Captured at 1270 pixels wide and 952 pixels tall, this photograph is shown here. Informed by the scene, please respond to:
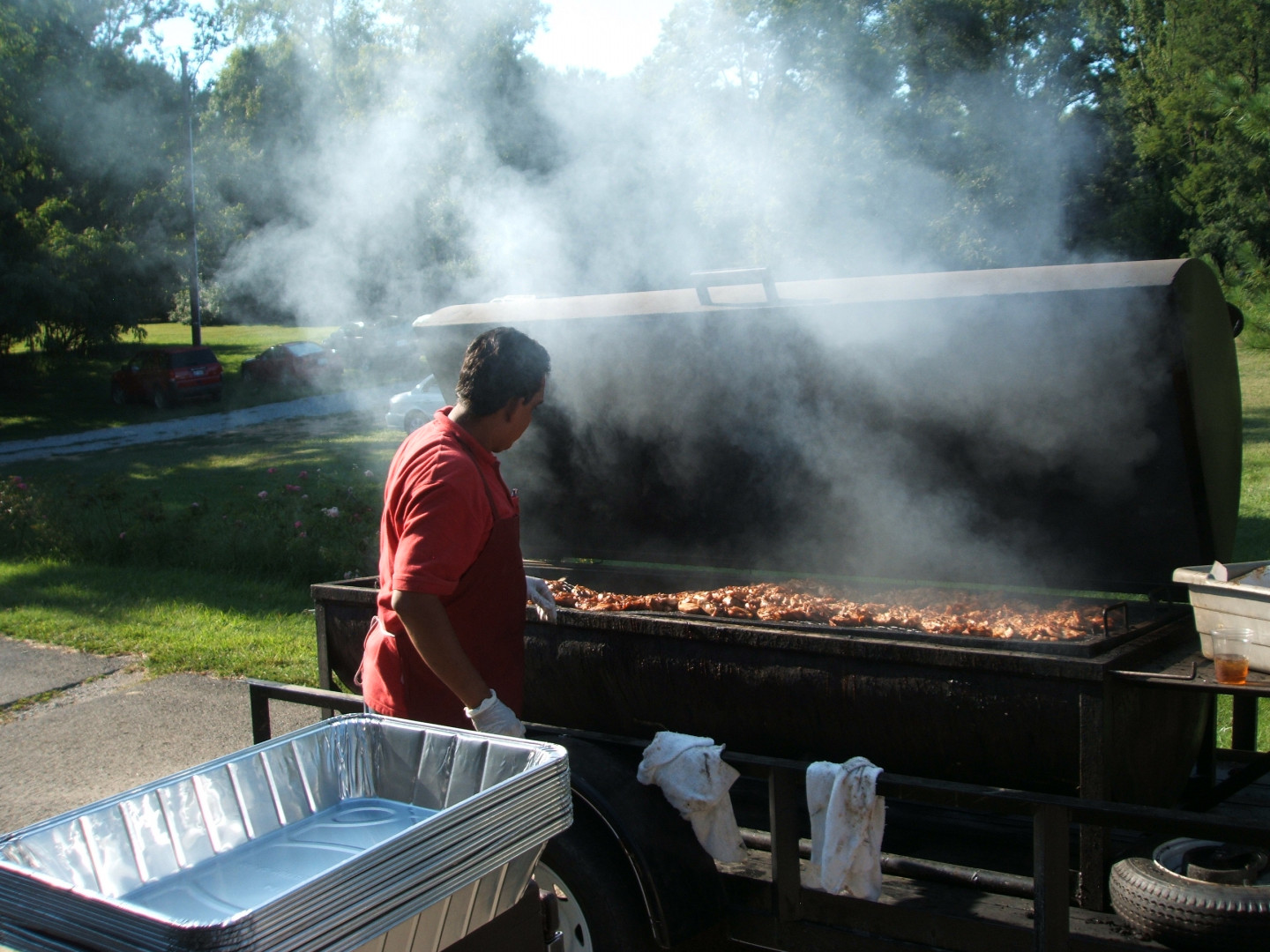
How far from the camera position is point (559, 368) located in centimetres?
409

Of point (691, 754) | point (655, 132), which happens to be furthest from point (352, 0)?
point (691, 754)

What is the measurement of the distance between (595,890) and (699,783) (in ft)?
1.24

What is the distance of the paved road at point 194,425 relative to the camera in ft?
61.2

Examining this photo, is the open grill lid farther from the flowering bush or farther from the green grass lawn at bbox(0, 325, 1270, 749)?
the flowering bush

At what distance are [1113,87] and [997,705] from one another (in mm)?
20088

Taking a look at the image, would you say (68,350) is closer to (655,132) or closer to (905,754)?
(655,132)

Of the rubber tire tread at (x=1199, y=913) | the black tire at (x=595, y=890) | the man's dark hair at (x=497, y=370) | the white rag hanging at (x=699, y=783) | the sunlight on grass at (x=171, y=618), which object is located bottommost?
the sunlight on grass at (x=171, y=618)

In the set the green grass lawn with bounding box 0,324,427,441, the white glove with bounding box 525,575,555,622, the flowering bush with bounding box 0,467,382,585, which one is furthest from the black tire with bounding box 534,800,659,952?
the green grass lawn with bounding box 0,324,427,441

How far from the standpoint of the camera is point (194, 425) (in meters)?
21.2

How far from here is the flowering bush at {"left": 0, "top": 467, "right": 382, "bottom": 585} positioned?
8125 mm

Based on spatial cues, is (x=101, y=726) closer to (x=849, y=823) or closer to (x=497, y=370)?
(x=497, y=370)

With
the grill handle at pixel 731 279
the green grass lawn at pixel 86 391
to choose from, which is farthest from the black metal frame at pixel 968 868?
the green grass lawn at pixel 86 391

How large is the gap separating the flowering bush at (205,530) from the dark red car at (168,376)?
13672 millimetres

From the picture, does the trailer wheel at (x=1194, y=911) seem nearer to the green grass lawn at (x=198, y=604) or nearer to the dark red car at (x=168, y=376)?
the green grass lawn at (x=198, y=604)
